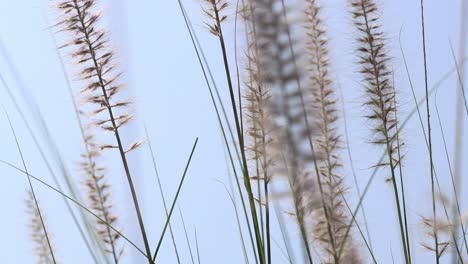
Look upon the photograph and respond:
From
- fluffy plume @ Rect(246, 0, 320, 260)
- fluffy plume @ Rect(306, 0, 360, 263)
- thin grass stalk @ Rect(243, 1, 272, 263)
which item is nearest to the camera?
fluffy plume @ Rect(246, 0, 320, 260)

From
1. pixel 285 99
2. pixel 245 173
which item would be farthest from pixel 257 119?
pixel 285 99

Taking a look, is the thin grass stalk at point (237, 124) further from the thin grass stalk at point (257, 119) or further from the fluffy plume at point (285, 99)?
the fluffy plume at point (285, 99)

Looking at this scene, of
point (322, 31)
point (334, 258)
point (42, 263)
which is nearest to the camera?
point (334, 258)

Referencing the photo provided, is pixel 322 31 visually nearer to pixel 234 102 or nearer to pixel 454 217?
pixel 234 102

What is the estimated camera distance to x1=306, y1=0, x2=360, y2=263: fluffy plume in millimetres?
1140

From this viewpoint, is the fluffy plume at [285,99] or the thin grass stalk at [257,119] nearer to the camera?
the fluffy plume at [285,99]

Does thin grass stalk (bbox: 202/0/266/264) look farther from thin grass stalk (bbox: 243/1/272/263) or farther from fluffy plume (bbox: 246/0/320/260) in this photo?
fluffy plume (bbox: 246/0/320/260)

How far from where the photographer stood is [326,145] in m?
1.47

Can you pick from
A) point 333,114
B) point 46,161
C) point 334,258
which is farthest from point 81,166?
point 334,258

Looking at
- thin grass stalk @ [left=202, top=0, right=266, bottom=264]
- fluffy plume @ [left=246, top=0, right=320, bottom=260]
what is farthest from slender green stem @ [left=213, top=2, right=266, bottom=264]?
fluffy plume @ [left=246, top=0, right=320, bottom=260]

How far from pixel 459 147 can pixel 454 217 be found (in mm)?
170

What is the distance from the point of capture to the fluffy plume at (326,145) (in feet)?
3.74

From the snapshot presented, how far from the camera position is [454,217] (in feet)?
5.74

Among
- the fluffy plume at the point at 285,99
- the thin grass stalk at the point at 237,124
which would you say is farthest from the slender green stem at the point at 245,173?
the fluffy plume at the point at 285,99
